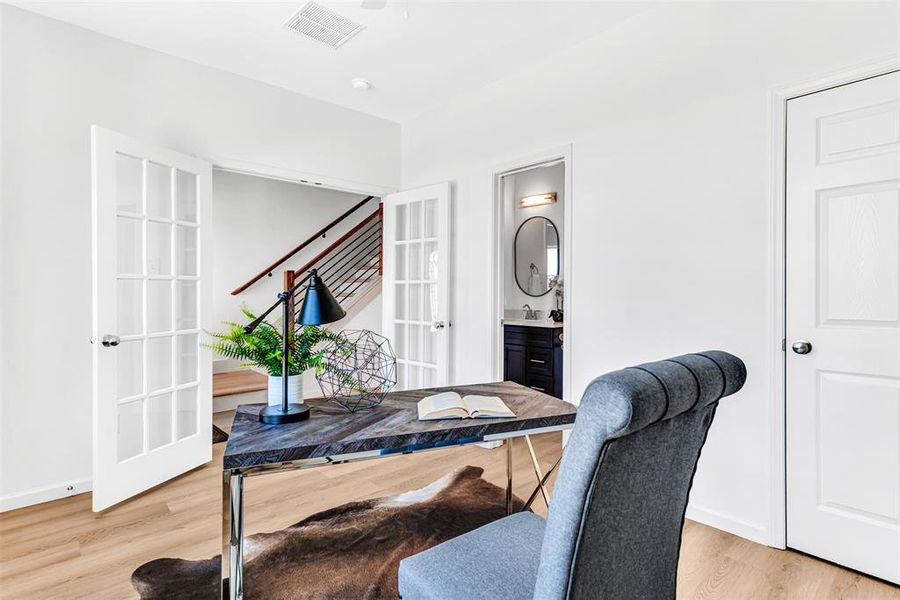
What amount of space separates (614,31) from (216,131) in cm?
260

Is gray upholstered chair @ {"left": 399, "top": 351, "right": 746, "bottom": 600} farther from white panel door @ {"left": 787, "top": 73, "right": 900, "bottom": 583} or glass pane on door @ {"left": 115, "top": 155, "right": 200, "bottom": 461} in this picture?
glass pane on door @ {"left": 115, "top": 155, "right": 200, "bottom": 461}

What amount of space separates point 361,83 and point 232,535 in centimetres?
300

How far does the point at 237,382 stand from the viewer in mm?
4516

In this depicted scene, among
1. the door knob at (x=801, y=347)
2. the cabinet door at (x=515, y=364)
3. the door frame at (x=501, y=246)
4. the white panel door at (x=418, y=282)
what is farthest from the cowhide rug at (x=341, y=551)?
the cabinet door at (x=515, y=364)

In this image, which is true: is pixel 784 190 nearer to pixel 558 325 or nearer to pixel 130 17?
pixel 558 325

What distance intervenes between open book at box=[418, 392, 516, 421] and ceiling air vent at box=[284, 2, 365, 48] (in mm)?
2158

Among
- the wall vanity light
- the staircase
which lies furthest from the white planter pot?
the wall vanity light

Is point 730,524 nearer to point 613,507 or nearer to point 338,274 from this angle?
point 613,507

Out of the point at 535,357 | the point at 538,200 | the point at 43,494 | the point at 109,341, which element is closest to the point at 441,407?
the point at 109,341

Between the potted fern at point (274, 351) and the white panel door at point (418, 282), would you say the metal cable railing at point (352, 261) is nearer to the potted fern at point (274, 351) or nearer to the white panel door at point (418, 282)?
the white panel door at point (418, 282)

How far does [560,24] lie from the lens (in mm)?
2617

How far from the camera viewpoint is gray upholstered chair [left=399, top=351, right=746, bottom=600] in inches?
29.3

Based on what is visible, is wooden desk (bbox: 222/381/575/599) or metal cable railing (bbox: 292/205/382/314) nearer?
wooden desk (bbox: 222/381/575/599)

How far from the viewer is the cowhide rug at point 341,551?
5.70ft
